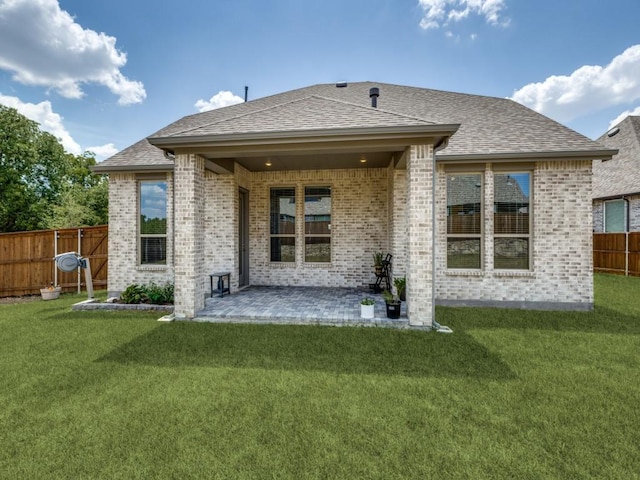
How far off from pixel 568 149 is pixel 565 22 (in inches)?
Result: 263

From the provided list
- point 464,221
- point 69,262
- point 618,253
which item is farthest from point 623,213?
point 69,262

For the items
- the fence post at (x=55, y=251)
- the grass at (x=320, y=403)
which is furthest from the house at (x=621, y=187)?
the fence post at (x=55, y=251)

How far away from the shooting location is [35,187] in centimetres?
1900

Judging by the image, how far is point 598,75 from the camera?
2314 cm

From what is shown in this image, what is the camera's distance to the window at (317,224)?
8461mm

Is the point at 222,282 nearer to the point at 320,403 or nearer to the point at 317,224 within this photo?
the point at 317,224

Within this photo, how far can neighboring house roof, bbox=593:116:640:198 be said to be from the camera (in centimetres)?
1284

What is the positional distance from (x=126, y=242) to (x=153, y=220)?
2.86 ft

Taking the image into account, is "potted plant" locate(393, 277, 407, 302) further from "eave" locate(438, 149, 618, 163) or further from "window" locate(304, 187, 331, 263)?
"eave" locate(438, 149, 618, 163)

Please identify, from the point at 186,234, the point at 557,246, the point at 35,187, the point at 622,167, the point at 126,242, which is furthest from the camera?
the point at 35,187

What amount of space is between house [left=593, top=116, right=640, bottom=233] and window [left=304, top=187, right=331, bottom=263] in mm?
13029

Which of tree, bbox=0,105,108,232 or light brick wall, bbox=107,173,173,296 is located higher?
tree, bbox=0,105,108,232

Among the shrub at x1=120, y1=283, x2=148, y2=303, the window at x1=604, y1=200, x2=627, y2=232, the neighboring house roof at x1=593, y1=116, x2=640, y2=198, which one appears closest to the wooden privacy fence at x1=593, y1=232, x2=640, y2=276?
the window at x1=604, y1=200, x2=627, y2=232

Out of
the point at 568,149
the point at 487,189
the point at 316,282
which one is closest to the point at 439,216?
the point at 487,189
